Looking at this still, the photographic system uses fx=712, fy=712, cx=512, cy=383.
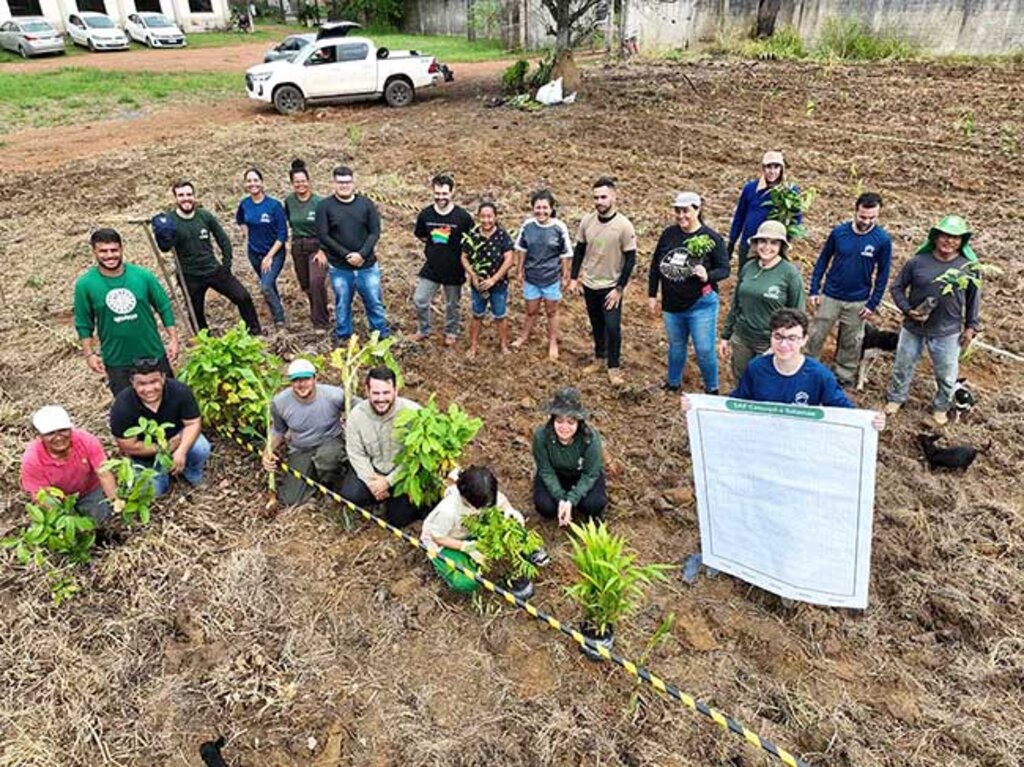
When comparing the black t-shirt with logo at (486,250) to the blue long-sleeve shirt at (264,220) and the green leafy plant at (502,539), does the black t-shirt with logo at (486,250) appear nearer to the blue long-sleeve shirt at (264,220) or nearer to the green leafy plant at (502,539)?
the blue long-sleeve shirt at (264,220)

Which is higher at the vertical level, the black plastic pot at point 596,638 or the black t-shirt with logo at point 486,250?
the black t-shirt with logo at point 486,250

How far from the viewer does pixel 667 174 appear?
10.9 meters

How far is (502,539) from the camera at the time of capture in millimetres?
3535

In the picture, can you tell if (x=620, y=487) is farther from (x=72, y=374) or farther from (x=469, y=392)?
(x=72, y=374)

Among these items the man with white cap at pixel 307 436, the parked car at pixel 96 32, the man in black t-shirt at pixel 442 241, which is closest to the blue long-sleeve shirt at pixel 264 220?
the man in black t-shirt at pixel 442 241

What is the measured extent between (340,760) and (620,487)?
95.0 inches

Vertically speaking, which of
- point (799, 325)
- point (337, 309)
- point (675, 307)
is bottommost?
point (337, 309)

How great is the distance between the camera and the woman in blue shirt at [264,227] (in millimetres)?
6391

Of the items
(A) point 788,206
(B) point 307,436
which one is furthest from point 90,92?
(A) point 788,206

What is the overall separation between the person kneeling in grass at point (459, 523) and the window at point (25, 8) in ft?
115

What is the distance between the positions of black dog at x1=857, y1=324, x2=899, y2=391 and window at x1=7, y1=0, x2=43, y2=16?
3519 centimetres

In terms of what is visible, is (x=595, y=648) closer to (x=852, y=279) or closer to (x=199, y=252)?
(x=852, y=279)

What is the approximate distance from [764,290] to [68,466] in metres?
4.33

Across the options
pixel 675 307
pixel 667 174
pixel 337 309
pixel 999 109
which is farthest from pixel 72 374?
pixel 999 109
